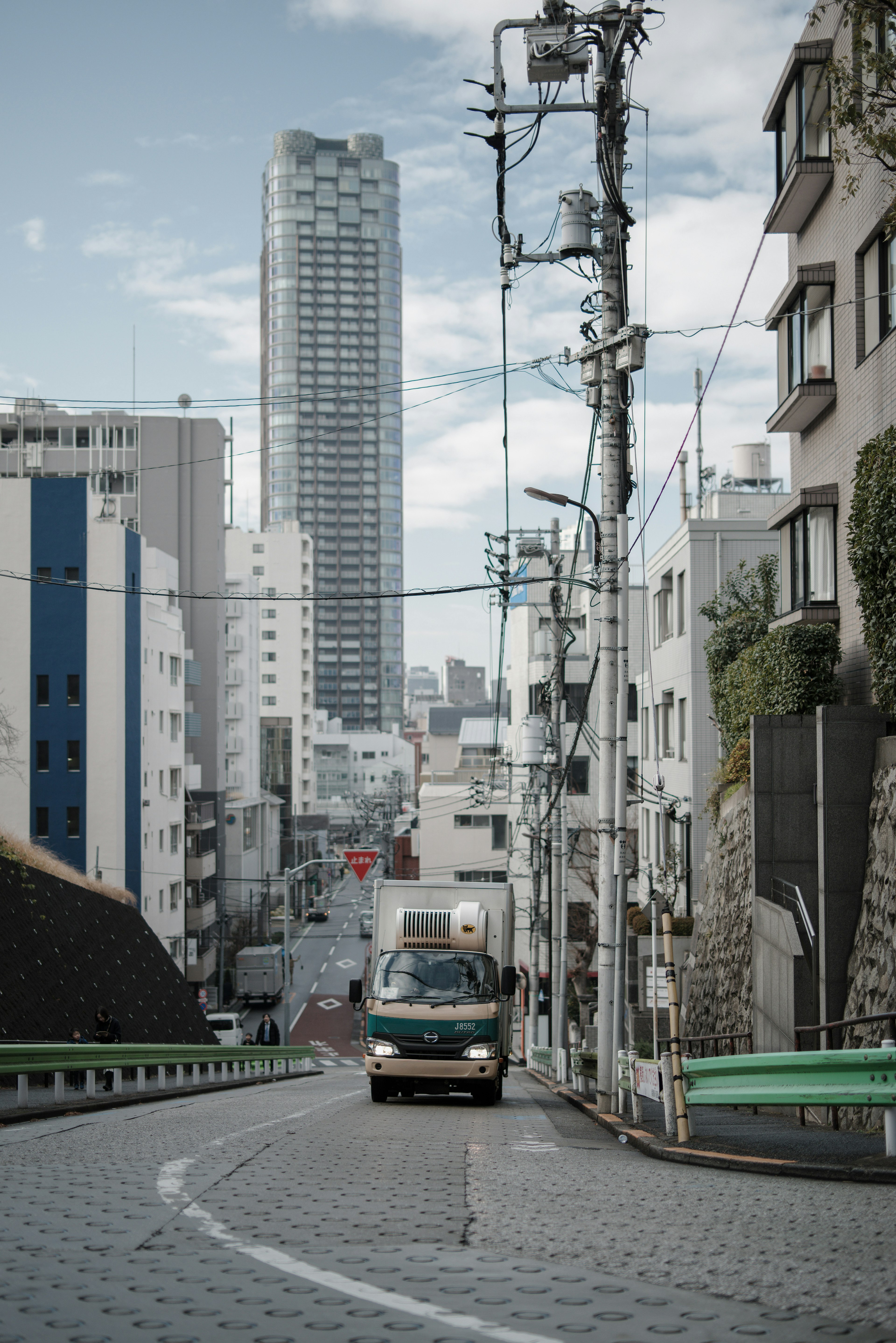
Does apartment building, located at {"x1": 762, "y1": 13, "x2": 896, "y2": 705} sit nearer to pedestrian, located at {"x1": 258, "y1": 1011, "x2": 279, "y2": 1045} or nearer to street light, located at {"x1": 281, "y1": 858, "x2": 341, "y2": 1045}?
pedestrian, located at {"x1": 258, "y1": 1011, "x2": 279, "y2": 1045}

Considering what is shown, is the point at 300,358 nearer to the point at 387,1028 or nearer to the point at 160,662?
the point at 160,662

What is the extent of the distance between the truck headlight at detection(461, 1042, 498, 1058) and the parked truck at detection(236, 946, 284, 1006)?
44.4 m

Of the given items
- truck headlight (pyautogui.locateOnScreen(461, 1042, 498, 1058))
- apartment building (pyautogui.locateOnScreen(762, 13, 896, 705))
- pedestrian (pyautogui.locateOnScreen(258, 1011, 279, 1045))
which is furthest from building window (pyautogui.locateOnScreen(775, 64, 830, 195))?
pedestrian (pyautogui.locateOnScreen(258, 1011, 279, 1045))

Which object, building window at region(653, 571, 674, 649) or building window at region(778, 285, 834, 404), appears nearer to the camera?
building window at region(778, 285, 834, 404)

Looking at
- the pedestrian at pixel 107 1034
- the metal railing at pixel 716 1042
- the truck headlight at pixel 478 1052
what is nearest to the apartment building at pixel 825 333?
the metal railing at pixel 716 1042

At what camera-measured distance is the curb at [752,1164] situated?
7.65 metres

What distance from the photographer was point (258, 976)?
5991 centimetres

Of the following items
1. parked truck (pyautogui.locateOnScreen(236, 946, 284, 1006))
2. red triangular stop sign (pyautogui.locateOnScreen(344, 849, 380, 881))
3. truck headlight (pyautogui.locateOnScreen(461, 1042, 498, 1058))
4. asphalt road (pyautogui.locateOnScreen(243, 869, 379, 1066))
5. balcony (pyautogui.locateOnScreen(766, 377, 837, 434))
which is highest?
balcony (pyautogui.locateOnScreen(766, 377, 837, 434))

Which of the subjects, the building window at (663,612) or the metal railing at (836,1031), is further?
the building window at (663,612)

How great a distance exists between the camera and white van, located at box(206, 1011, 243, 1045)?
4591 cm

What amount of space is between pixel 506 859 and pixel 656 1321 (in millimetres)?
60885

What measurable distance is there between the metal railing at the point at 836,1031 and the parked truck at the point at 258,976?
47.6 meters

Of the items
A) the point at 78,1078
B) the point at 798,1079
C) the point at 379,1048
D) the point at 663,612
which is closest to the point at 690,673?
the point at 663,612

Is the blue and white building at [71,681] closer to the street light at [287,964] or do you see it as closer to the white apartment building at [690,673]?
the street light at [287,964]
